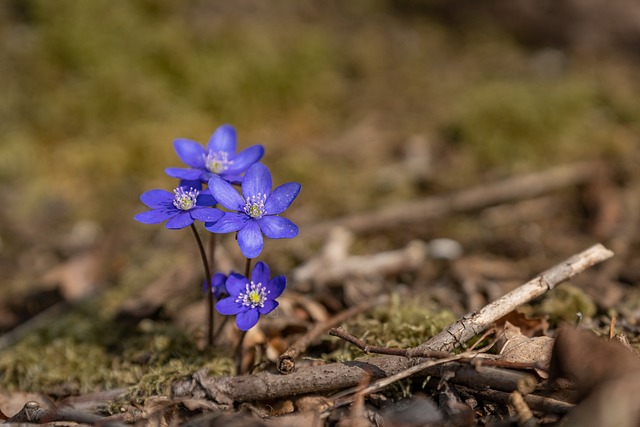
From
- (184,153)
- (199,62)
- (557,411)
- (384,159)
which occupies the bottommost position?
(557,411)

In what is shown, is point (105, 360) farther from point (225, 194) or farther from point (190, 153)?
point (225, 194)

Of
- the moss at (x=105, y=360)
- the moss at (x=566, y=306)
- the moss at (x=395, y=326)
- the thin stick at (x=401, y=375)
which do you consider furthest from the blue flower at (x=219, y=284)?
the moss at (x=566, y=306)

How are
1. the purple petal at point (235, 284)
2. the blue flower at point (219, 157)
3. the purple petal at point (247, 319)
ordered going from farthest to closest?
the blue flower at point (219, 157), the purple petal at point (235, 284), the purple petal at point (247, 319)

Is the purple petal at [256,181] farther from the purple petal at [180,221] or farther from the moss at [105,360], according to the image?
the moss at [105,360]

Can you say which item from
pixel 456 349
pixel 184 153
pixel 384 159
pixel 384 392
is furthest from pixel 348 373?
pixel 384 159

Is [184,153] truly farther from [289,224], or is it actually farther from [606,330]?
[606,330]
